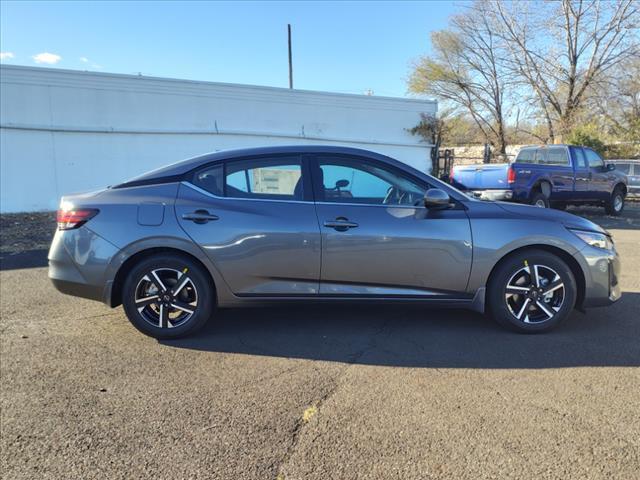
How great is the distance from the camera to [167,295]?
160 inches

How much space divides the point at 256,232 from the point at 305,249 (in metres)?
0.43

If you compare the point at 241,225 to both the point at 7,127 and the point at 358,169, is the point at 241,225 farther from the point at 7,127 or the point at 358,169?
the point at 7,127

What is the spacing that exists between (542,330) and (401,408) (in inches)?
73.5

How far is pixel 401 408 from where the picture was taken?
2.96 meters

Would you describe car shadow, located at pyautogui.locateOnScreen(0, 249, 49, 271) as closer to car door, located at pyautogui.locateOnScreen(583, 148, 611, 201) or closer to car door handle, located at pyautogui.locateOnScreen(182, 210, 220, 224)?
car door handle, located at pyautogui.locateOnScreen(182, 210, 220, 224)

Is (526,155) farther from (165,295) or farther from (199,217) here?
(165,295)

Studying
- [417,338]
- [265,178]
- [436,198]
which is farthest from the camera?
[265,178]

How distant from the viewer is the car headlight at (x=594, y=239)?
4.16m

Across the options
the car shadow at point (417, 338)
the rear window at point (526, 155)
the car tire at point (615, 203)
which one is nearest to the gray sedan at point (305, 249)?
the car shadow at point (417, 338)

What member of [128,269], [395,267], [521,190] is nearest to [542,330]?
[395,267]

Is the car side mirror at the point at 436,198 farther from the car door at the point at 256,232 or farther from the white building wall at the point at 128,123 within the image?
the white building wall at the point at 128,123

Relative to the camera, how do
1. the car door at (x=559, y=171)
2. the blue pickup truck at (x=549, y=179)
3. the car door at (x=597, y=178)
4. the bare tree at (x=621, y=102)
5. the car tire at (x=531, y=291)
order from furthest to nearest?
1. the bare tree at (x=621, y=102)
2. the car door at (x=597, y=178)
3. the car door at (x=559, y=171)
4. the blue pickup truck at (x=549, y=179)
5. the car tire at (x=531, y=291)

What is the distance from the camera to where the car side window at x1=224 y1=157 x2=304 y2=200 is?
416 cm

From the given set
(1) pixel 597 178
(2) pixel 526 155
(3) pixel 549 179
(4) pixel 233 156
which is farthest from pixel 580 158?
(4) pixel 233 156
